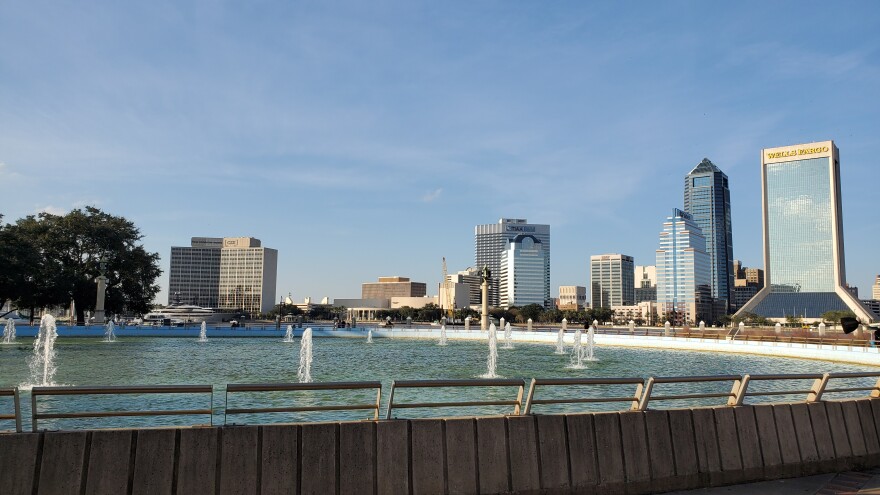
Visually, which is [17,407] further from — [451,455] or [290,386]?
[451,455]

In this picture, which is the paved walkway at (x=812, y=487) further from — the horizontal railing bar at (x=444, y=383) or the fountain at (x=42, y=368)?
the fountain at (x=42, y=368)

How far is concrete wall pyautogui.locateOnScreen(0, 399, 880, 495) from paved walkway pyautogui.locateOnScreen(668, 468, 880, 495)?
0.17m

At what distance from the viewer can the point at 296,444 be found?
712cm

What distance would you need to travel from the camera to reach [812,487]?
28.4ft

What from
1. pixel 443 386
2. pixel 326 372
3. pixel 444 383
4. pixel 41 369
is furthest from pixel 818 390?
pixel 41 369

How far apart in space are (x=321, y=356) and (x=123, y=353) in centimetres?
1241

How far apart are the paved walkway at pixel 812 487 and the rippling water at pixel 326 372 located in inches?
178

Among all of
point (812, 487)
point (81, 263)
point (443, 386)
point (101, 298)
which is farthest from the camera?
point (81, 263)

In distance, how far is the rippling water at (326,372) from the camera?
58.0ft

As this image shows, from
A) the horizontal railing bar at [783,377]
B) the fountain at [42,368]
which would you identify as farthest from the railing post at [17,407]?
the fountain at [42,368]

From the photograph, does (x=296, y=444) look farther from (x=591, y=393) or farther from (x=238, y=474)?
(x=591, y=393)

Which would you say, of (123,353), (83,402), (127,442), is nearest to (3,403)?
(83,402)

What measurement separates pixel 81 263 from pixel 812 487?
3396 inches

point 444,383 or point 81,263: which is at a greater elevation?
point 81,263
